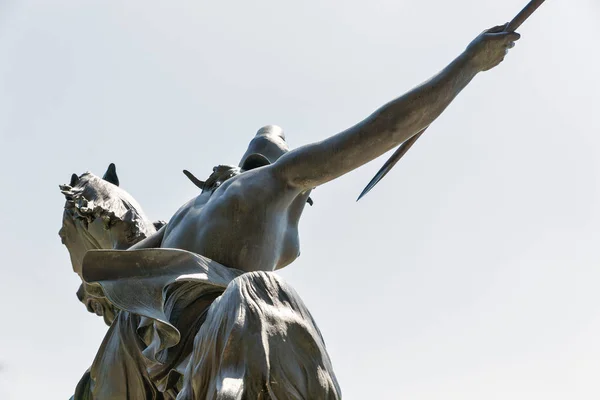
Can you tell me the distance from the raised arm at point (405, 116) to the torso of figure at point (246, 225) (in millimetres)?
315

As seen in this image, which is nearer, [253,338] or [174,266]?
[253,338]

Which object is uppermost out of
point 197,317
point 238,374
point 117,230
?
point 117,230

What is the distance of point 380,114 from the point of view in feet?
26.8

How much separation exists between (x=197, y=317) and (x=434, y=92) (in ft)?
5.59

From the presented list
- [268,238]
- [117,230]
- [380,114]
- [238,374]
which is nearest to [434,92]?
[380,114]

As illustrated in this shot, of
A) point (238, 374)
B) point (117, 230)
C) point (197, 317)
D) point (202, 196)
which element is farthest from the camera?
point (117, 230)

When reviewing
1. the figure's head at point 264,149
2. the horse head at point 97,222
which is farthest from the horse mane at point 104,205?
the figure's head at point 264,149

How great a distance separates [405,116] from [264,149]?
1326 millimetres

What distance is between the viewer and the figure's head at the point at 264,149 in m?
9.15

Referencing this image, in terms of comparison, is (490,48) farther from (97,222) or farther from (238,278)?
(97,222)

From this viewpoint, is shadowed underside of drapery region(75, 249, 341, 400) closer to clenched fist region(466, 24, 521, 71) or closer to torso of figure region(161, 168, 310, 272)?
torso of figure region(161, 168, 310, 272)

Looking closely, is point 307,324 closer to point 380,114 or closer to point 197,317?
point 197,317

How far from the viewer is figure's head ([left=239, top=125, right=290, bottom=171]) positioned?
915 centimetres

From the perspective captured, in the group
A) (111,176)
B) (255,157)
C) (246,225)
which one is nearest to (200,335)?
(246,225)
